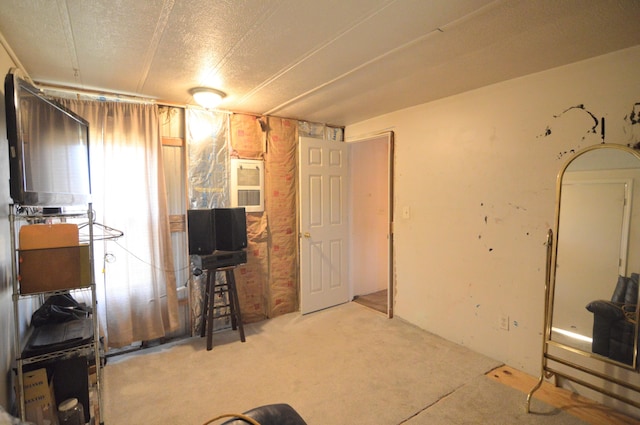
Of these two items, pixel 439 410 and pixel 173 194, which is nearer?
pixel 439 410

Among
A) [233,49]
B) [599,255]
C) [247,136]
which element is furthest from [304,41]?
[599,255]

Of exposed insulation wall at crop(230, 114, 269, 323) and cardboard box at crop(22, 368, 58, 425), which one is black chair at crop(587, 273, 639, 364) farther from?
cardboard box at crop(22, 368, 58, 425)

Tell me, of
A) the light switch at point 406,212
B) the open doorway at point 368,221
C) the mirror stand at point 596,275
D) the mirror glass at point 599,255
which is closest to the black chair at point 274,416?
the mirror stand at point 596,275

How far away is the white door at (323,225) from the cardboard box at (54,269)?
2.25 metres

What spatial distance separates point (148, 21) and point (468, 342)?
11.4 ft

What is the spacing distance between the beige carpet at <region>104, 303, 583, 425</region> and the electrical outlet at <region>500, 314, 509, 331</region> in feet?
1.06

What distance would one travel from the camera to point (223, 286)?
323cm

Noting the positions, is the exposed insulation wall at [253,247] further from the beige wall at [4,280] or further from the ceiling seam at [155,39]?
the beige wall at [4,280]

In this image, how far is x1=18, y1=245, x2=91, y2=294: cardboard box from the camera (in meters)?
1.51

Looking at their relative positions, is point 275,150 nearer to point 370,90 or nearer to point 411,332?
point 370,90

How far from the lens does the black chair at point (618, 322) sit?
1847 mm

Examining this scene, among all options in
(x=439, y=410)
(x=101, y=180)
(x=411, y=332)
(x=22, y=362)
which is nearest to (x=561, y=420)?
(x=439, y=410)

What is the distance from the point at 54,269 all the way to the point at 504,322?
323 cm

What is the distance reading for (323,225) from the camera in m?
3.79
